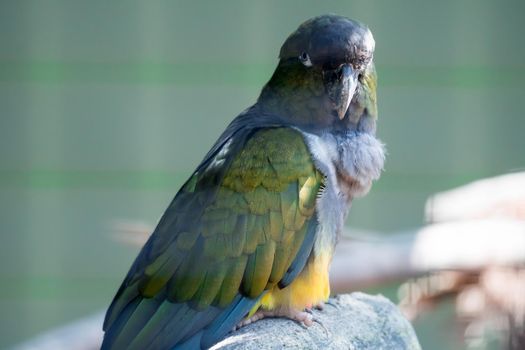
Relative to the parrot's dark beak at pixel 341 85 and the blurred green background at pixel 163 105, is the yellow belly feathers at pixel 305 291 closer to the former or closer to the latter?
the parrot's dark beak at pixel 341 85

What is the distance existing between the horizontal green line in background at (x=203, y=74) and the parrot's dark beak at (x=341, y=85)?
1983mm

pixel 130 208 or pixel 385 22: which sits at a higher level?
pixel 385 22

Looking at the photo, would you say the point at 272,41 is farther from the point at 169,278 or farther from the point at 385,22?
the point at 169,278

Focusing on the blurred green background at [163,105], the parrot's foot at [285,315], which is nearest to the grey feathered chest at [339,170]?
the parrot's foot at [285,315]

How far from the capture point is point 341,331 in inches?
91.4

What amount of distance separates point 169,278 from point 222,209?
0.19 metres

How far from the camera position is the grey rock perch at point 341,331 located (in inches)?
86.7

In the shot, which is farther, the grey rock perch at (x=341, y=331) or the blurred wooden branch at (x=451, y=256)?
the blurred wooden branch at (x=451, y=256)

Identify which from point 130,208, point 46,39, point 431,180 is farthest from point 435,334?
point 46,39

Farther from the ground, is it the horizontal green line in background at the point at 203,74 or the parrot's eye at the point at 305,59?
the parrot's eye at the point at 305,59

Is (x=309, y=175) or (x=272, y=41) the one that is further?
(x=272, y=41)

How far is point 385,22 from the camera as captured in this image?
14.7 feet

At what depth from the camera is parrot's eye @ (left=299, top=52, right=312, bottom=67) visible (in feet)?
8.06

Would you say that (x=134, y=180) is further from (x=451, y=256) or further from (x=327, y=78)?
(x=327, y=78)
